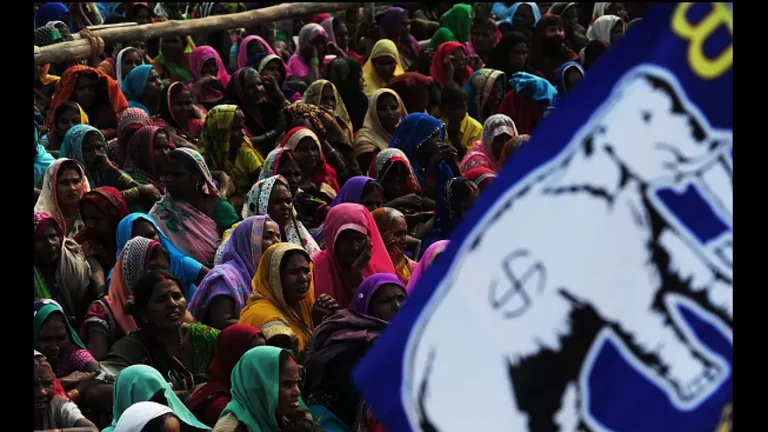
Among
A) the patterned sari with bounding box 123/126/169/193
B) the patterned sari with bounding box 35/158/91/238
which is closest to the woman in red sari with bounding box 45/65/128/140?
the patterned sari with bounding box 123/126/169/193

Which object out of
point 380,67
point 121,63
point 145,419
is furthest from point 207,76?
point 145,419

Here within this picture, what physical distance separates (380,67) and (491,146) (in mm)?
2115

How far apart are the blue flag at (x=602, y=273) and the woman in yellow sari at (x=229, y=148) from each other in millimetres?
6381

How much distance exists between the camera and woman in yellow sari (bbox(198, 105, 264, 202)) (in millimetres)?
9133

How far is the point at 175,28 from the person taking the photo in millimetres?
10781

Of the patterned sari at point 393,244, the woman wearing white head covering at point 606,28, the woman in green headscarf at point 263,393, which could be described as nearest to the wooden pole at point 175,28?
the woman wearing white head covering at point 606,28

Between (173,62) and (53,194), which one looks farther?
(173,62)

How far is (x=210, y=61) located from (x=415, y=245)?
3.38m

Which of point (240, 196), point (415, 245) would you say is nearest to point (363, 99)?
point (240, 196)

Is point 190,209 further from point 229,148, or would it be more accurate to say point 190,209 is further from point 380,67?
point 380,67

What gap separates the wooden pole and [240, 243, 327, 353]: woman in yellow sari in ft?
7.64

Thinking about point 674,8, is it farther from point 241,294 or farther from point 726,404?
point 241,294

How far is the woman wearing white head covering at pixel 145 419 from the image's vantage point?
5188mm

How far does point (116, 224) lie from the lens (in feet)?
24.9
